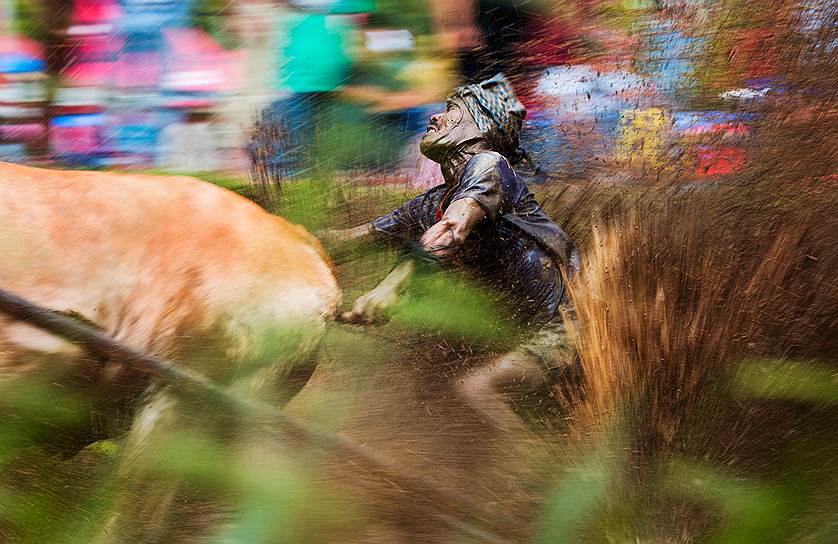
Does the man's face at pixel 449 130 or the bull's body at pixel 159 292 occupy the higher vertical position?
the man's face at pixel 449 130

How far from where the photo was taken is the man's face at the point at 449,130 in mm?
1908

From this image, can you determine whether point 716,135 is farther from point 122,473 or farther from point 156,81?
point 122,473

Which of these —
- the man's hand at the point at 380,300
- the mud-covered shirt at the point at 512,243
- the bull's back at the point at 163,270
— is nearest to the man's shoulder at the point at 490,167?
the mud-covered shirt at the point at 512,243

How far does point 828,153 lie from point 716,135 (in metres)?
0.29

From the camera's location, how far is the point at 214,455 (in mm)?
1856

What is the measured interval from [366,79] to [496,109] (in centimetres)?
34

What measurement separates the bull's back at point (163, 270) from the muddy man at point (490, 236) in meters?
0.19

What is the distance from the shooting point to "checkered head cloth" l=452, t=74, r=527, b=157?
190cm

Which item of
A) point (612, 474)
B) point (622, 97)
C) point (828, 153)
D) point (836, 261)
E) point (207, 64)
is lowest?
point (612, 474)

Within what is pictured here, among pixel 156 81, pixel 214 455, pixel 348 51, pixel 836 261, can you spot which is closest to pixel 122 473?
pixel 214 455

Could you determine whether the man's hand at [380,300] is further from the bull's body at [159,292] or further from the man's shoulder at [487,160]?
the man's shoulder at [487,160]

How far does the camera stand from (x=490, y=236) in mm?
1891

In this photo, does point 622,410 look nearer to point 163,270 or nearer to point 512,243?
point 512,243

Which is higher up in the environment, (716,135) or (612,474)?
(716,135)
